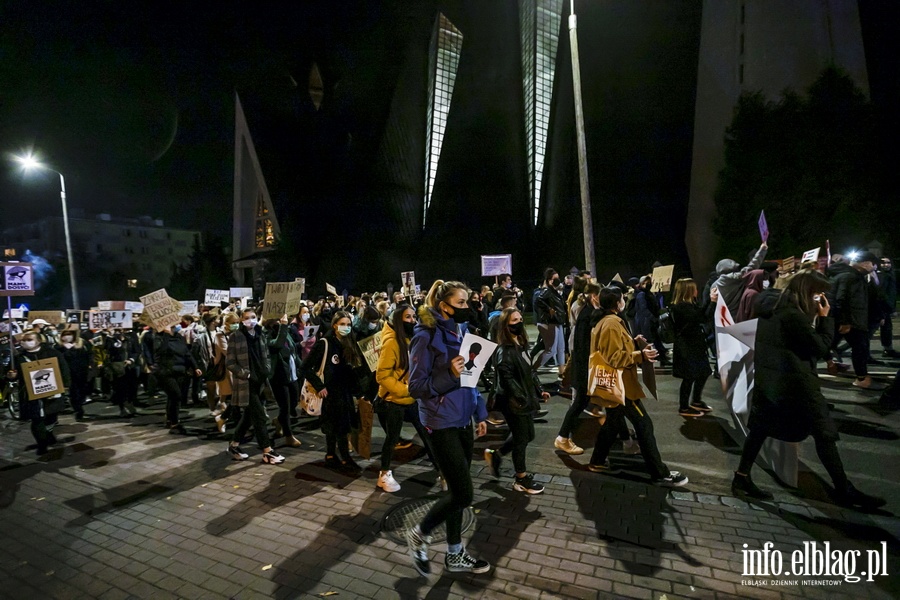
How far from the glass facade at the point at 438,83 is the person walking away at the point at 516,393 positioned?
25005 mm

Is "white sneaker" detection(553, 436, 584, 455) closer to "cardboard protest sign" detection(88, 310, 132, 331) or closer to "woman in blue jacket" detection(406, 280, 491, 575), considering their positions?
"woman in blue jacket" detection(406, 280, 491, 575)

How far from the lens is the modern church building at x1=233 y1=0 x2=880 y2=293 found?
75.7ft

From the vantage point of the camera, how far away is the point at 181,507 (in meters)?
4.74

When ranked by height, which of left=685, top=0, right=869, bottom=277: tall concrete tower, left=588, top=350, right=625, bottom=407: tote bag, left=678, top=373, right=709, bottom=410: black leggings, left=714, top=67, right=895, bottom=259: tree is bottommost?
left=678, top=373, right=709, bottom=410: black leggings

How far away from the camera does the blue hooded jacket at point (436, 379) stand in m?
3.24

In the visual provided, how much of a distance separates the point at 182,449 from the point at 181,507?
2259 millimetres

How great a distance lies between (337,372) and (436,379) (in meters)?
2.44

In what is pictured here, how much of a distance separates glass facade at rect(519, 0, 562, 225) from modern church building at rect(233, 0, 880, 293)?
3.7 inches

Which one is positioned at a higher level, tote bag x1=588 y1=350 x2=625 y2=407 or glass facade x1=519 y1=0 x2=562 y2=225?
glass facade x1=519 y1=0 x2=562 y2=225

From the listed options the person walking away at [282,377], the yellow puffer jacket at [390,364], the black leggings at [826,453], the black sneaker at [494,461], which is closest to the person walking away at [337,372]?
the person walking away at [282,377]

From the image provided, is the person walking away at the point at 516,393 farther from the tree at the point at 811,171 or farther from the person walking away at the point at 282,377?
the tree at the point at 811,171

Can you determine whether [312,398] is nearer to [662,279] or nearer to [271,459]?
[271,459]

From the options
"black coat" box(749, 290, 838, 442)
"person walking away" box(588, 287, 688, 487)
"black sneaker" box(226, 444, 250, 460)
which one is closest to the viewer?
"black coat" box(749, 290, 838, 442)

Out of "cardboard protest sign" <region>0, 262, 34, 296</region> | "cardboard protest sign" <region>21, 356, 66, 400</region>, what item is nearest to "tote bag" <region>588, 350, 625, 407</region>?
"cardboard protest sign" <region>21, 356, 66, 400</region>
